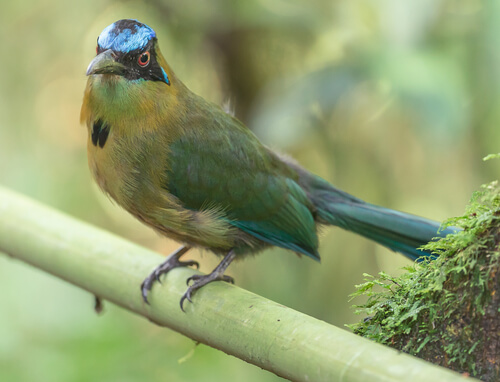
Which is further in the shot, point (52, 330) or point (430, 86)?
point (52, 330)

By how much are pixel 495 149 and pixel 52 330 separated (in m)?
2.43

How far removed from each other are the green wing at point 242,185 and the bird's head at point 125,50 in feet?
1.06

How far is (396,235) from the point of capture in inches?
103

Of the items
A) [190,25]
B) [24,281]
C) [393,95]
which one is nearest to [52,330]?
[24,281]

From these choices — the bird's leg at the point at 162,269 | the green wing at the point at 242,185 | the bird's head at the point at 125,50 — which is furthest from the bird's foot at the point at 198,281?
the bird's head at the point at 125,50

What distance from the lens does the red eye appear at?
231cm

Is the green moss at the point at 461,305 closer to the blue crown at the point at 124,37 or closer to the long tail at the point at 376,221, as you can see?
the long tail at the point at 376,221

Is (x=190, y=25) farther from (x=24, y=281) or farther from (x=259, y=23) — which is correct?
(x=24, y=281)

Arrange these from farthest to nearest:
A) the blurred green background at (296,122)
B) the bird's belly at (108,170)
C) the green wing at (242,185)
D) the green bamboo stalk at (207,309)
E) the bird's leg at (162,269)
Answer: the blurred green background at (296,122) → the green wing at (242,185) → the bird's belly at (108,170) → the bird's leg at (162,269) → the green bamboo stalk at (207,309)

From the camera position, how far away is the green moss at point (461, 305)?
1438 millimetres

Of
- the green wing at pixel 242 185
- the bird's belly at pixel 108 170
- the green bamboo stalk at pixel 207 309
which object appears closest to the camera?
the green bamboo stalk at pixel 207 309

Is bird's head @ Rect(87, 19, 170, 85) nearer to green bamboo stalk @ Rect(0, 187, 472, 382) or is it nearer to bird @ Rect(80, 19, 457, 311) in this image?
bird @ Rect(80, 19, 457, 311)

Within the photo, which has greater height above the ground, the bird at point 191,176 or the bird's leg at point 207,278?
the bird at point 191,176

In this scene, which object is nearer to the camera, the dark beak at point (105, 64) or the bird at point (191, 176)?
the dark beak at point (105, 64)
